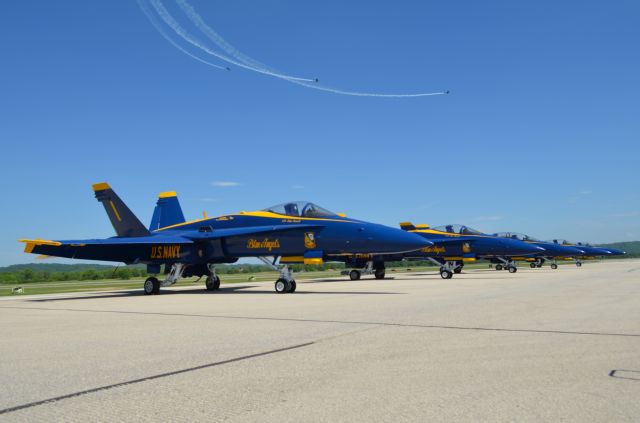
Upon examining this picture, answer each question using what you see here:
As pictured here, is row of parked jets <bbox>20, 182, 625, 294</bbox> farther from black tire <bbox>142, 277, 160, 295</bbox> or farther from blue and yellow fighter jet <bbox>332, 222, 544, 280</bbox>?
blue and yellow fighter jet <bbox>332, 222, 544, 280</bbox>

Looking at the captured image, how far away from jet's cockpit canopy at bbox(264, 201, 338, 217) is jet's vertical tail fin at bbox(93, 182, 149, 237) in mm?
7115

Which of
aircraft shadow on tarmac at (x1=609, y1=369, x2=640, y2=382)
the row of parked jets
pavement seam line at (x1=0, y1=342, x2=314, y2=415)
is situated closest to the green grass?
the row of parked jets

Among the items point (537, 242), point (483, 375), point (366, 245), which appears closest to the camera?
point (483, 375)

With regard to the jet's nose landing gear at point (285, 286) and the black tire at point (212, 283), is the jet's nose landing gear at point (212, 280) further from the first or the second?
the jet's nose landing gear at point (285, 286)

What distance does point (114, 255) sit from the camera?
18531mm

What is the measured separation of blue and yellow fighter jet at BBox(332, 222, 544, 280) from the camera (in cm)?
2739

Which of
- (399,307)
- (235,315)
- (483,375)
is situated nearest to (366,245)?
(399,307)

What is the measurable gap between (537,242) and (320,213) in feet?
102

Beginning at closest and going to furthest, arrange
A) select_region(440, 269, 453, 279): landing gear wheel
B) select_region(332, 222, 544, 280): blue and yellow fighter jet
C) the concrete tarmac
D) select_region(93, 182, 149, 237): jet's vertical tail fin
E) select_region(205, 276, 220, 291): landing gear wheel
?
1. the concrete tarmac
2. select_region(205, 276, 220, 291): landing gear wheel
3. select_region(93, 182, 149, 237): jet's vertical tail fin
4. select_region(440, 269, 453, 279): landing gear wheel
5. select_region(332, 222, 544, 280): blue and yellow fighter jet

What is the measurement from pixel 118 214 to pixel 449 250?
1706 centimetres

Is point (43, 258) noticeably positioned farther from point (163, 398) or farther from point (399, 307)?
point (163, 398)

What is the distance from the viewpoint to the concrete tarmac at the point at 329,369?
3.23 meters

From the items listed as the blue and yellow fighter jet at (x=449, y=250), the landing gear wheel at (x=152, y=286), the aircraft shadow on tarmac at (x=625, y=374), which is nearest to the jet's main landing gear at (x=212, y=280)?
the landing gear wheel at (x=152, y=286)

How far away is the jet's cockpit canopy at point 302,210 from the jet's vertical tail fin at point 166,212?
7763mm
